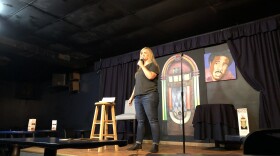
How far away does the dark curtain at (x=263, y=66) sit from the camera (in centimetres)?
346

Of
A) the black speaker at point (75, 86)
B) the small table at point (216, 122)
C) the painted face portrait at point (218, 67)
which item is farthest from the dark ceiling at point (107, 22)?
the small table at point (216, 122)

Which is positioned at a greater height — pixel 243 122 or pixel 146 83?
pixel 146 83

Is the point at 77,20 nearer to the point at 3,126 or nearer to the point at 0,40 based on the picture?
the point at 0,40

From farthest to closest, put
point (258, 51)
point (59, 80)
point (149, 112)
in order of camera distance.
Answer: point (59, 80)
point (258, 51)
point (149, 112)

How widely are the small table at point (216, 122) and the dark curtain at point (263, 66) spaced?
0.52m

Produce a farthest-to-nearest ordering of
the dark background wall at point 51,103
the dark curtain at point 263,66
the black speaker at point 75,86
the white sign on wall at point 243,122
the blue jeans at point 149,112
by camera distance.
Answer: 1. the black speaker at point 75,86
2. the dark background wall at point 51,103
3. the dark curtain at point 263,66
4. the white sign on wall at point 243,122
5. the blue jeans at point 149,112

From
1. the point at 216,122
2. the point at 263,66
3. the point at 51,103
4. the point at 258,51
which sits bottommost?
the point at 216,122

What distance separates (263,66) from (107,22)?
271cm

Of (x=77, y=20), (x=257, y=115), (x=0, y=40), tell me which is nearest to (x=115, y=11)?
(x=77, y=20)

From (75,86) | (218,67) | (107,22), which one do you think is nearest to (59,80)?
(75,86)

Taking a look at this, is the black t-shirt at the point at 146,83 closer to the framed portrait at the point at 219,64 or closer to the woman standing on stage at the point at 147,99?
the woman standing on stage at the point at 147,99

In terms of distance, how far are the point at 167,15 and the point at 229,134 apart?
2085 millimetres

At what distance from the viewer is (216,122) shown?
3.36 metres

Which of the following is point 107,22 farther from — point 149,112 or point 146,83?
point 149,112
